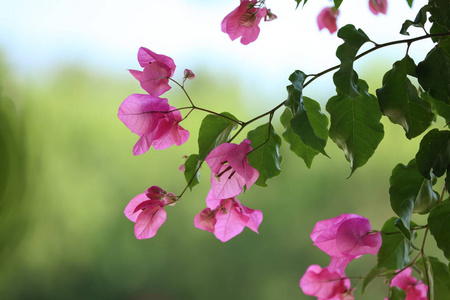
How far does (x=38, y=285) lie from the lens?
3617mm

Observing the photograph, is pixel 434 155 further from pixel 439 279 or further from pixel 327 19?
pixel 327 19

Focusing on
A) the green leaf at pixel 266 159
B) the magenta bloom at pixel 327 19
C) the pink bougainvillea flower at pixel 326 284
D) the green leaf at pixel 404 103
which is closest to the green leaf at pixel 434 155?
the green leaf at pixel 404 103

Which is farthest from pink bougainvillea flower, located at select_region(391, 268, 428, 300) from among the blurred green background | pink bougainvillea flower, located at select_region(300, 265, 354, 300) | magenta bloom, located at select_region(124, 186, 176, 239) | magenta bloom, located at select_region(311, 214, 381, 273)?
the blurred green background

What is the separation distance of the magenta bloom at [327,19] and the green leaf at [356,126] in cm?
31

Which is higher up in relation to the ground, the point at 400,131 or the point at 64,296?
the point at 400,131

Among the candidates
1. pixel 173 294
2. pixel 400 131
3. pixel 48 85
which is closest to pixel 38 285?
pixel 173 294

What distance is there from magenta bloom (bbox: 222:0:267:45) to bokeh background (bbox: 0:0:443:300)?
298 centimetres

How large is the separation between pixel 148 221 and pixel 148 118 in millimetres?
84

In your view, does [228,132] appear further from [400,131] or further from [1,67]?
[1,67]

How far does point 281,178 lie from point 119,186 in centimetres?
110

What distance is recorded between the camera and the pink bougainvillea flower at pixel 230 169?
384mm

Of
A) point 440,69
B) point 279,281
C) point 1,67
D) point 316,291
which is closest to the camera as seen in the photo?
point 440,69

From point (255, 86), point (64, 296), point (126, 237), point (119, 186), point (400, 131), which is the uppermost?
point (255, 86)

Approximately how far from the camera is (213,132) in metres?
0.42
